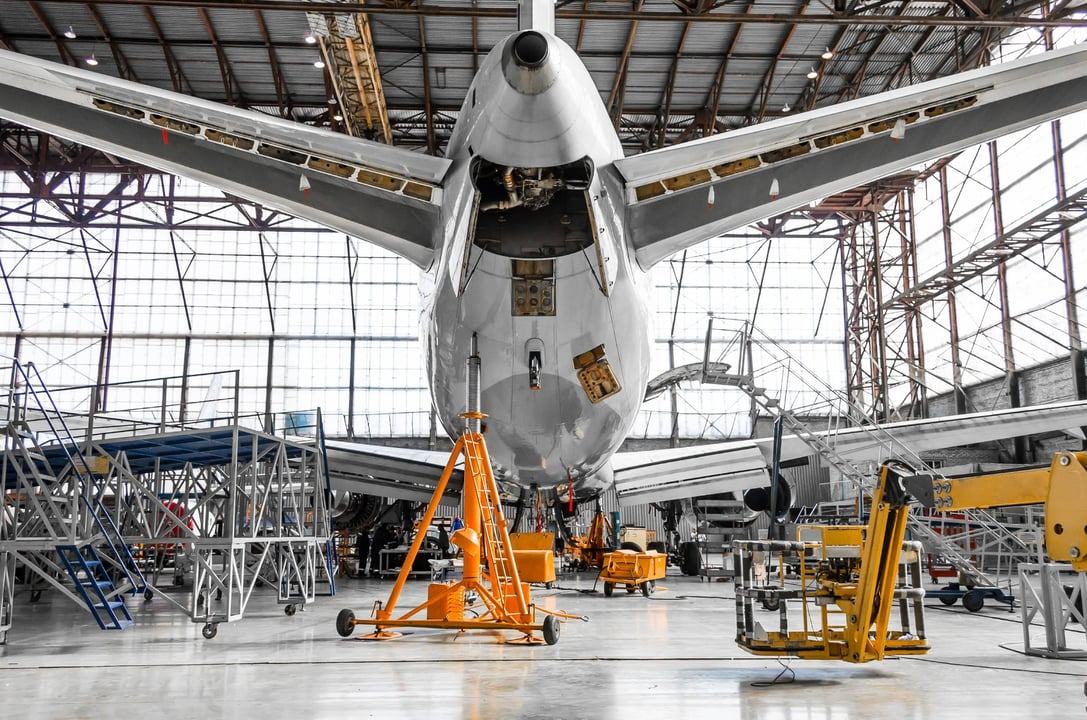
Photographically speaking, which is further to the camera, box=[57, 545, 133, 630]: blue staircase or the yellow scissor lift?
box=[57, 545, 133, 630]: blue staircase

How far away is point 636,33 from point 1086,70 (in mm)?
21731

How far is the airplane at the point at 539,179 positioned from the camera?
291 inches

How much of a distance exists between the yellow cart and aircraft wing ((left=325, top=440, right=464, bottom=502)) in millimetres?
4041

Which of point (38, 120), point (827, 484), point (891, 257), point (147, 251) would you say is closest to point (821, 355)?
point (891, 257)

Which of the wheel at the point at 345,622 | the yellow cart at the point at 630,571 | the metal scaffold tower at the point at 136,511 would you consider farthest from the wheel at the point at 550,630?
the yellow cart at the point at 630,571

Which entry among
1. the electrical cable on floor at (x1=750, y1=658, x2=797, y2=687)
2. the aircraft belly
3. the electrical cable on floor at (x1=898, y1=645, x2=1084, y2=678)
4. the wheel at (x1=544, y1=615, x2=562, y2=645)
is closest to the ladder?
the wheel at (x1=544, y1=615, x2=562, y2=645)

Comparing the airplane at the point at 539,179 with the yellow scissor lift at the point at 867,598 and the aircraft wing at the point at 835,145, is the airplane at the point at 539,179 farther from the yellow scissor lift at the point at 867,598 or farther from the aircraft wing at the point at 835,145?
the yellow scissor lift at the point at 867,598

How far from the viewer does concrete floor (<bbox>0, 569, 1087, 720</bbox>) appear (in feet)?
20.4

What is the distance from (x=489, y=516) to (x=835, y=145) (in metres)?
5.53

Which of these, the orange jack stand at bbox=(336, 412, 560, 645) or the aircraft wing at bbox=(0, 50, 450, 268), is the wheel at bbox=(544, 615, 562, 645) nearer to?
the orange jack stand at bbox=(336, 412, 560, 645)

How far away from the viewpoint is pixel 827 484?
38125 mm

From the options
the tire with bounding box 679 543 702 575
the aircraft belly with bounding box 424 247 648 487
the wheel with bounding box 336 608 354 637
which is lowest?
the tire with bounding box 679 543 702 575

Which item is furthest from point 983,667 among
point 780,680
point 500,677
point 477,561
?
point 477,561

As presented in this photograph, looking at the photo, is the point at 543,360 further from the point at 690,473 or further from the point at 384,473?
the point at 690,473
